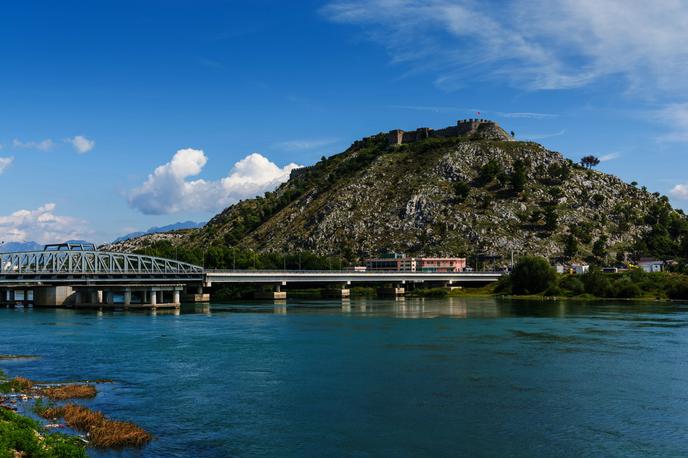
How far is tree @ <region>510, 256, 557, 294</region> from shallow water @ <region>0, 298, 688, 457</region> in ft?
226

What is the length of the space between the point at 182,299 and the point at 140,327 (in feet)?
248

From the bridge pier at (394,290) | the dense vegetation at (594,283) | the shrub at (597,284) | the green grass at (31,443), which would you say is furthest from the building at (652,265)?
the green grass at (31,443)

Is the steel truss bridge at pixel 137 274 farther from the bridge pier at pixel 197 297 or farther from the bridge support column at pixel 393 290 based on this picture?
the bridge pier at pixel 197 297

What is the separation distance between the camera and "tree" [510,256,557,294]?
162 m

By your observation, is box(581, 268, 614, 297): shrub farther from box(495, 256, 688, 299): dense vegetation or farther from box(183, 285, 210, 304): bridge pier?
box(183, 285, 210, 304): bridge pier

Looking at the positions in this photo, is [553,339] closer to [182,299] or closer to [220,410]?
[220,410]

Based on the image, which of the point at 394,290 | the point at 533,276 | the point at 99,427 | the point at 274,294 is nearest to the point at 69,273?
the point at 274,294

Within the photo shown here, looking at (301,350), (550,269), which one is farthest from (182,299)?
(301,350)

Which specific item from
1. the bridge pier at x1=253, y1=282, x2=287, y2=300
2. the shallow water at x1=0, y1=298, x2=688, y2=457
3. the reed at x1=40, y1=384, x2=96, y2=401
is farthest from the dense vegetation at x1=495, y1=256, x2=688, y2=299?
the reed at x1=40, y1=384, x2=96, y2=401

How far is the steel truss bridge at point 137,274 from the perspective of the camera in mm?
136125

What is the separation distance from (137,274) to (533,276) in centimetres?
9619

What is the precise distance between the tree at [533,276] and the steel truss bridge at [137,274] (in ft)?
84.3

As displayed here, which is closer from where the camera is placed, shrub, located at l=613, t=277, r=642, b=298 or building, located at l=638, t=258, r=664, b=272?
shrub, located at l=613, t=277, r=642, b=298

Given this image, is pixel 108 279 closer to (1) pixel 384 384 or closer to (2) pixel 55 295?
(2) pixel 55 295
